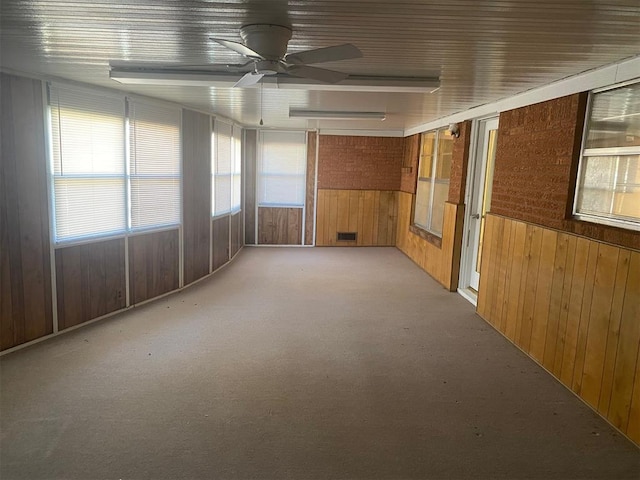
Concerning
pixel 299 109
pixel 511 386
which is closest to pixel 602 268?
pixel 511 386

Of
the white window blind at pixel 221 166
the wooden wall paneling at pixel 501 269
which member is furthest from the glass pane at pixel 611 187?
the white window blind at pixel 221 166

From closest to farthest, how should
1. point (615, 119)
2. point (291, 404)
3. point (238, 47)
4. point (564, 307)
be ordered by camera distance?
point (238, 47) → point (291, 404) → point (615, 119) → point (564, 307)

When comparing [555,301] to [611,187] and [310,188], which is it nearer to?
[611,187]

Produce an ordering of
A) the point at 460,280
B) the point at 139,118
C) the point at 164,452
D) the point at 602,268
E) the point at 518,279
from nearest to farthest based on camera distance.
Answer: the point at 164,452
the point at 602,268
the point at 518,279
the point at 139,118
the point at 460,280

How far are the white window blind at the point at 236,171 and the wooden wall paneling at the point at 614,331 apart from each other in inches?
223

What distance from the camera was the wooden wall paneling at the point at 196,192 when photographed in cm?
550

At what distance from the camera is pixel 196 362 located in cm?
354

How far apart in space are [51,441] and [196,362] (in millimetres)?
1182

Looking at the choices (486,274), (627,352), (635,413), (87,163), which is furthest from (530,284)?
(87,163)

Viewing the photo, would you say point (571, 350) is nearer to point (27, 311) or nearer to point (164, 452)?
point (164, 452)

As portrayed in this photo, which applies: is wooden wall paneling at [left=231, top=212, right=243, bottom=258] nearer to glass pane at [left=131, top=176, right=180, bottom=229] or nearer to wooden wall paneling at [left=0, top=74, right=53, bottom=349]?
glass pane at [left=131, top=176, right=180, bottom=229]

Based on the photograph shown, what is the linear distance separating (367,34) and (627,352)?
8.20ft

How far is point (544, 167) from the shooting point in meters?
3.77

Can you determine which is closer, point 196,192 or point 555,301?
point 555,301
